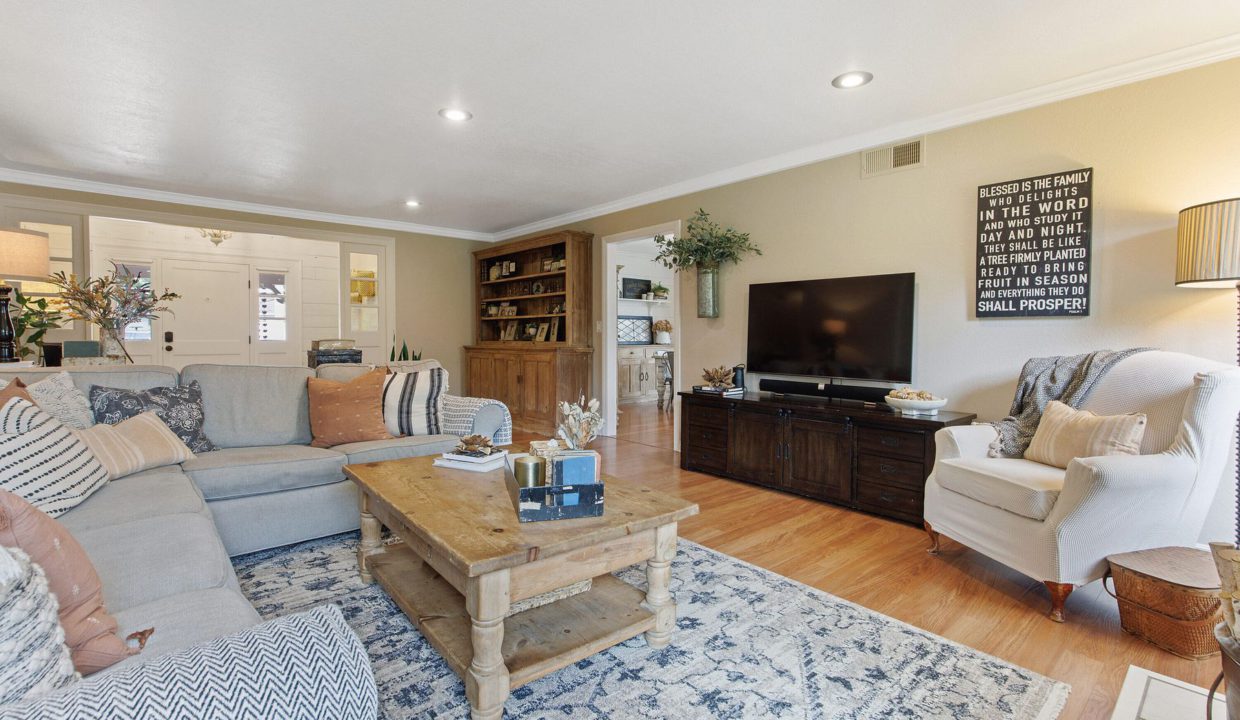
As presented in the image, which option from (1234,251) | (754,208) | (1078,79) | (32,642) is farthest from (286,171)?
(1234,251)

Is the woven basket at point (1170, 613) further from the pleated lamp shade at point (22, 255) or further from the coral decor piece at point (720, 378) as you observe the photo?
the pleated lamp shade at point (22, 255)

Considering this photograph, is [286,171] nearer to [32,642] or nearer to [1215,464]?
[32,642]

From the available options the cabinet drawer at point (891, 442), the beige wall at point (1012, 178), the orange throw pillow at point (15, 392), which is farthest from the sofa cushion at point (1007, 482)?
the orange throw pillow at point (15, 392)

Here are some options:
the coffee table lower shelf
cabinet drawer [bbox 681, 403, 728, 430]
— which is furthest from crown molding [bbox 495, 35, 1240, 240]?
the coffee table lower shelf

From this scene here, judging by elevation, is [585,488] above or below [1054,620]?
above

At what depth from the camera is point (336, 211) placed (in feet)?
20.3

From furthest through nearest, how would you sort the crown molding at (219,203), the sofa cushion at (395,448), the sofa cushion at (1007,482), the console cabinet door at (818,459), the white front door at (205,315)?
the white front door at (205,315), the crown molding at (219,203), the console cabinet door at (818,459), the sofa cushion at (395,448), the sofa cushion at (1007,482)

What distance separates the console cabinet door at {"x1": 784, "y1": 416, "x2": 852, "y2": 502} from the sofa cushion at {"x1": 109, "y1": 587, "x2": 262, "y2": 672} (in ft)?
10.3

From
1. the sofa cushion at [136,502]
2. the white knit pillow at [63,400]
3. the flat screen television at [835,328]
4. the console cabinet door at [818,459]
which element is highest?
the flat screen television at [835,328]

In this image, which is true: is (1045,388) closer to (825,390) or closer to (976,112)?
(825,390)

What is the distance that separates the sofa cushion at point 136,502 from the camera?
1869 millimetres

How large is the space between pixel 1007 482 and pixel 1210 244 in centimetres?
126

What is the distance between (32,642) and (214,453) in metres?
2.42

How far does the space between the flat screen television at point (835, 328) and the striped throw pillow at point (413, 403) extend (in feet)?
7.96
